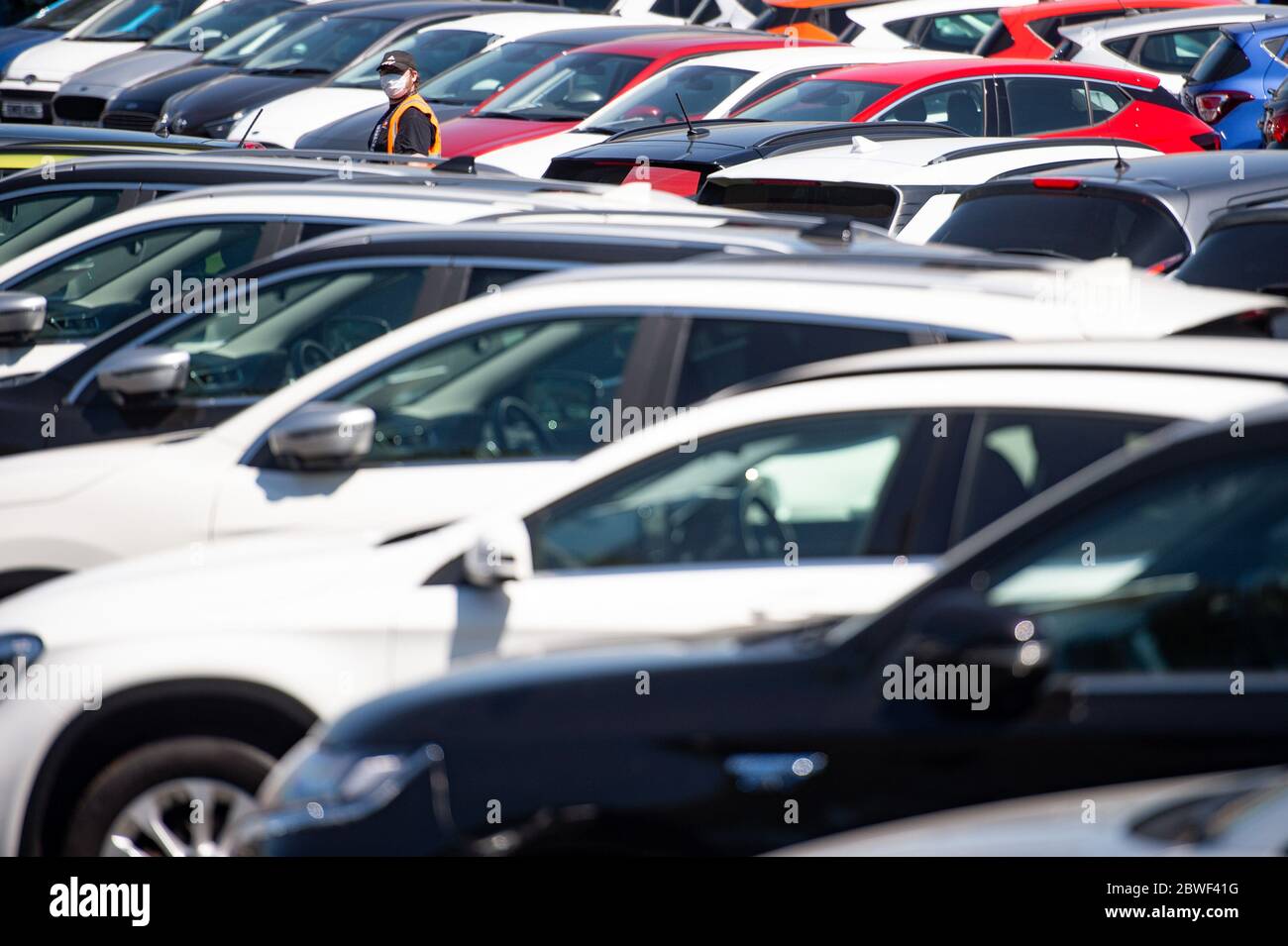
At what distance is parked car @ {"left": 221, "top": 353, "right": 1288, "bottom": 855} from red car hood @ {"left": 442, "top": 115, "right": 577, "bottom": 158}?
1024 cm

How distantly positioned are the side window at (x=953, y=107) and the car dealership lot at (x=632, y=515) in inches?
145

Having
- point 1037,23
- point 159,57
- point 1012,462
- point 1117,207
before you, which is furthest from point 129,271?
point 159,57

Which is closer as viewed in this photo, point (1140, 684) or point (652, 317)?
point (1140, 684)

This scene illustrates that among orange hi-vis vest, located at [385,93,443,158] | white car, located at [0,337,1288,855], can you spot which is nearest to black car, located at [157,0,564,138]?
orange hi-vis vest, located at [385,93,443,158]

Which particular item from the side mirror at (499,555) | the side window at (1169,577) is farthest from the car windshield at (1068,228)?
the side window at (1169,577)

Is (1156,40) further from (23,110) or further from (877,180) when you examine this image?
(23,110)

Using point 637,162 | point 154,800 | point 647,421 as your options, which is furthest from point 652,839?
point 637,162

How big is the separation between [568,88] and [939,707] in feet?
38.9

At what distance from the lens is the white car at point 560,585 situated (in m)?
3.88

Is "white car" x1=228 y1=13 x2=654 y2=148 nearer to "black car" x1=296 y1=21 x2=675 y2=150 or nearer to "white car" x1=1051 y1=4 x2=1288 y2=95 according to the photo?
"black car" x1=296 y1=21 x2=675 y2=150

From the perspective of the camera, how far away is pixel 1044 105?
1245cm

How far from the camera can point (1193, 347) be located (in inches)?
151
